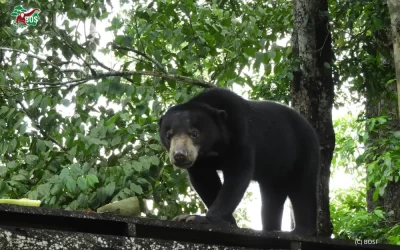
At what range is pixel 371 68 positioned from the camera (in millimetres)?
7504

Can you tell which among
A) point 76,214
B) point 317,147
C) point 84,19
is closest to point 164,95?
point 84,19

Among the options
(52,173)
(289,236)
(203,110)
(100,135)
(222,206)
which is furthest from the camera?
(52,173)

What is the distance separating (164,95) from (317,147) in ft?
9.02

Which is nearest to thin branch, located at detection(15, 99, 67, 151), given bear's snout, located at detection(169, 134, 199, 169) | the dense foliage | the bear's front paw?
the dense foliage

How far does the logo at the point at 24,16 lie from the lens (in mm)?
7301

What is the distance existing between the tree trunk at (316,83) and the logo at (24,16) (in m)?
2.60

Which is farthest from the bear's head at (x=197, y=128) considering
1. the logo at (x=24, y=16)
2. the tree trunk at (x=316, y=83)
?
the logo at (x=24, y=16)

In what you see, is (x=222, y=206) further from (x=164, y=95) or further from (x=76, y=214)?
(x=164, y=95)

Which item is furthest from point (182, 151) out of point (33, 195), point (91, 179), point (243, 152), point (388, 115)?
point (388, 115)

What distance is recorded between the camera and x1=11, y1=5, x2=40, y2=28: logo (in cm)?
730

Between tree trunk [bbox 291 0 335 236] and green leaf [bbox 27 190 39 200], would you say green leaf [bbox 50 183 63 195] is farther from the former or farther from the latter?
tree trunk [bbox 291 0 335 236]

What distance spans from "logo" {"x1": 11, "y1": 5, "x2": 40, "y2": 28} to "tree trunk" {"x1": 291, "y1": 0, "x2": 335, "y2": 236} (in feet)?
8.52

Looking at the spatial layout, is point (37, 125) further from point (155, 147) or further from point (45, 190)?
point (155, 147)

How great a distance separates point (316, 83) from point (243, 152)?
6.58 ft
